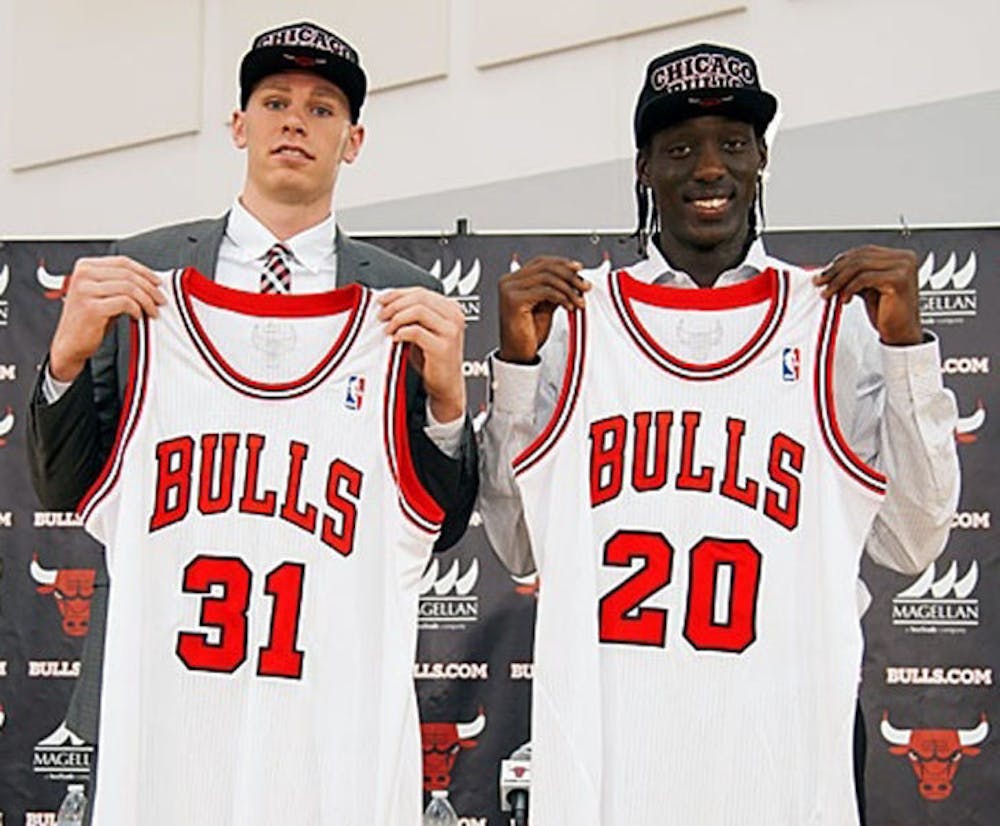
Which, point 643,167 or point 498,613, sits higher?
point 643,167

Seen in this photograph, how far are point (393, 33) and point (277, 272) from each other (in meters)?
2.74

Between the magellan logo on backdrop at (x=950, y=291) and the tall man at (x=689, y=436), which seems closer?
the tall man at (x=689, y=436)

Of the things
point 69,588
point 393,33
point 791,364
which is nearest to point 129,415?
point 791,364

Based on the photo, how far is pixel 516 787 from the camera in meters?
4.19

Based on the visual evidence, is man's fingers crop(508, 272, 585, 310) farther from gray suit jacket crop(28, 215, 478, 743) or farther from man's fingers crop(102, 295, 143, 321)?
man's fingers crop(102, 295, 143, 321)

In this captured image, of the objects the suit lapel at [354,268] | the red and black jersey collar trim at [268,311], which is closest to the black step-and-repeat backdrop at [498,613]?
the suit lapel at [354,268]

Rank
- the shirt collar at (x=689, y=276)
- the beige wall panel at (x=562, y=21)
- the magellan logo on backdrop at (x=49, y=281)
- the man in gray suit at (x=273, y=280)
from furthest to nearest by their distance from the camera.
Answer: the beige wall panel at (x=562, y=21), the magellan logo on backdrop at (x=49, y=281), the shirt collar at (x=689, y=276), the man in gray suit at (x=273, y=280)

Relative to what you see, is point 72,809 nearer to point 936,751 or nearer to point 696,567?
point 936,751

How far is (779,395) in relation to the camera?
252 centimetres

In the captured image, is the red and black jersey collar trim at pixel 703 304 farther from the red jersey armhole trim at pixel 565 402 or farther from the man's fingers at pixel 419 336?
the man's fingers at pixel 419 336

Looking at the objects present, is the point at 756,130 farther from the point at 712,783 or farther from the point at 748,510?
the point at 712,783

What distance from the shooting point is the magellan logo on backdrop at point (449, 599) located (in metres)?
4.52

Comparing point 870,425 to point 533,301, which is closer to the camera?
point 533,301

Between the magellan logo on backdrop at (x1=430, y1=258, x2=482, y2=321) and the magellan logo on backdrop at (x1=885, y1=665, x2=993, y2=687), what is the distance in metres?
1.45
